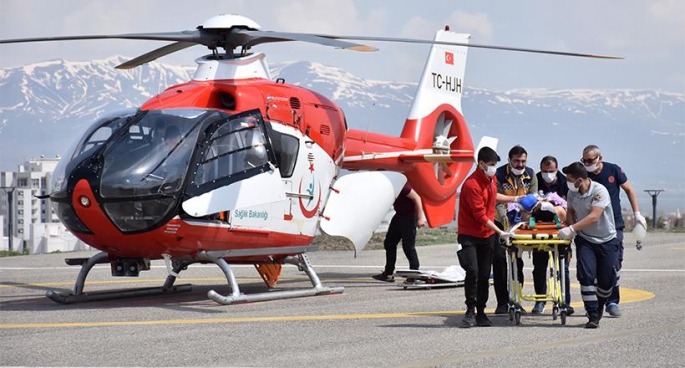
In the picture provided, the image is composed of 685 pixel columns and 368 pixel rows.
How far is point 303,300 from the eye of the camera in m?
13.5

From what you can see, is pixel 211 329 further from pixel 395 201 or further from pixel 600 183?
pixel 395 201

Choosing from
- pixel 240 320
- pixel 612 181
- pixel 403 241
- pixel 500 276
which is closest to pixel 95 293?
pixel 240 320

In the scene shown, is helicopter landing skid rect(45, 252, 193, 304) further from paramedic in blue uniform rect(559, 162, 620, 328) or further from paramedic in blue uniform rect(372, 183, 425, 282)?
paramedic in blue uniform rect(559, 162, 620, 328)

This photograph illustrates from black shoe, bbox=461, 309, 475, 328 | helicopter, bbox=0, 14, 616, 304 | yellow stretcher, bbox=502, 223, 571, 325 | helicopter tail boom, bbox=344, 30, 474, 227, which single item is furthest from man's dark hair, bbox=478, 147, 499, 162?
helicopter tail boom, bbox=344, 30, 474, 227

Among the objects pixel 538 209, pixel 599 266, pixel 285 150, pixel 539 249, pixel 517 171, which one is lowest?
pixel 599 266

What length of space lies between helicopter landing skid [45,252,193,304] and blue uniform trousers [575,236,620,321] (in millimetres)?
5208

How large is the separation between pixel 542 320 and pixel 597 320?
794mm

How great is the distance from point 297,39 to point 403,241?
14.0ft

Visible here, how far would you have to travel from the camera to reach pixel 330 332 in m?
10.5

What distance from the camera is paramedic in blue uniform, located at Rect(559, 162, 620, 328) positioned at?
10922 millimetres

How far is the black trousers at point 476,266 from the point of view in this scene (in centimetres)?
1089

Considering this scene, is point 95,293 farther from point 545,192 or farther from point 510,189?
point 545,192

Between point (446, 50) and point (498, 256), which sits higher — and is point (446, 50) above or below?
above

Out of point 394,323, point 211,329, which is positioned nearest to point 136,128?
point 211,329
